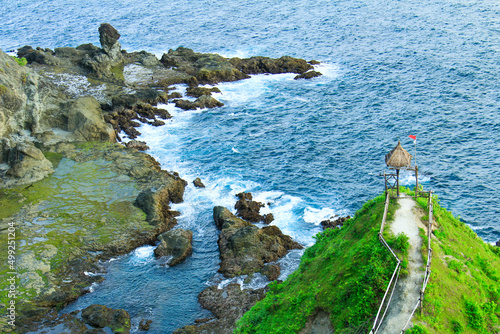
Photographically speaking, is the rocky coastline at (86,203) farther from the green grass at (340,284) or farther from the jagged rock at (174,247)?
the green grass at (340,284)

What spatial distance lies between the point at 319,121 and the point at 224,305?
36.1 metres

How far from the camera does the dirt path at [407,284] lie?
18156 mm

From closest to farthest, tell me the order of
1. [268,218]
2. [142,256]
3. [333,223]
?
[142,256]
[333,223]
[268,218]

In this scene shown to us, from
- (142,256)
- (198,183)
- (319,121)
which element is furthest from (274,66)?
(142,256)

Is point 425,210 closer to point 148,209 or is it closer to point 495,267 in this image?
point 495,267

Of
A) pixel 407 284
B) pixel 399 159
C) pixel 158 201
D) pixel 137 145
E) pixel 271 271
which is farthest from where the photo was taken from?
pixel 137 145

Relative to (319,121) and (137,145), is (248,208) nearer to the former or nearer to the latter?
(137,145)

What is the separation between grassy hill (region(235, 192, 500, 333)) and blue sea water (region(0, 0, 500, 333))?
907cm

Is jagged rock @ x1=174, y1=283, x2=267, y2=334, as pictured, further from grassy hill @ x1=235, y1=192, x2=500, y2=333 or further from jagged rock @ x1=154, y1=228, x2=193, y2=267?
jagged rock @ x1=154, y1=228, x2=193, y2=267

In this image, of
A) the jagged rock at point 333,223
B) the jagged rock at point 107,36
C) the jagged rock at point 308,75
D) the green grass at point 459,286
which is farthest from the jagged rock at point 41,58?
the green grass at point 459,286

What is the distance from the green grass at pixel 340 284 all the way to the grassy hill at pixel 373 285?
0.04 meters

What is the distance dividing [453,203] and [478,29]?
56.8 meters

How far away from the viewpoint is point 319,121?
60375 mm

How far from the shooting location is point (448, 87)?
63906 mm
